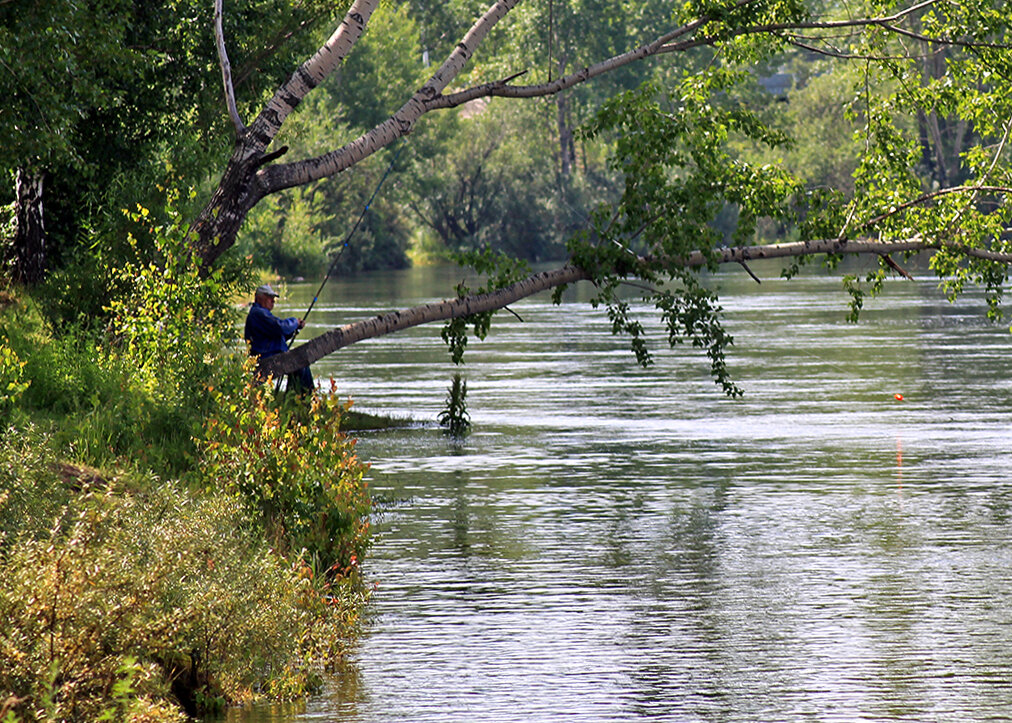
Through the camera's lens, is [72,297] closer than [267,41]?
Yes

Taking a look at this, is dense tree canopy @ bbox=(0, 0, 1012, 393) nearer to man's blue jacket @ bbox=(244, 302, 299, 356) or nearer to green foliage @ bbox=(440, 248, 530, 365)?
green foliage @ bbox=(440, 248, 530, 365)

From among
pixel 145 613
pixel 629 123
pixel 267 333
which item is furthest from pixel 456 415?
pixel 145 613

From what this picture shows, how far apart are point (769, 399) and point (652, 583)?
13717mm

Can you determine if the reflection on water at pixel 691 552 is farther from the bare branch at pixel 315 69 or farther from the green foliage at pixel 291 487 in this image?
the bare branch at pixel 315 69

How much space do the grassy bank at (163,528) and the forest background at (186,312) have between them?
0.07 ft

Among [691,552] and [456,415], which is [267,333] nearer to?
[456,415]

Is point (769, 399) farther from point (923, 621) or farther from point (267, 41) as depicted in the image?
point (923, 621)

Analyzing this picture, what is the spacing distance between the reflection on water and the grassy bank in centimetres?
44

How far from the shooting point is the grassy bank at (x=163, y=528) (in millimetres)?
8617

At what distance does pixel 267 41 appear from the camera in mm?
24750

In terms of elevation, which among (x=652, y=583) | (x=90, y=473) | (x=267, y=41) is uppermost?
(x=267, y=41)

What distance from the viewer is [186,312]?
1567 centimetres

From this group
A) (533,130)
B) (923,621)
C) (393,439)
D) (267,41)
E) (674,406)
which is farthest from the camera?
(533,130)

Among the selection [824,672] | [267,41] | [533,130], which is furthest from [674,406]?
[533,130]
